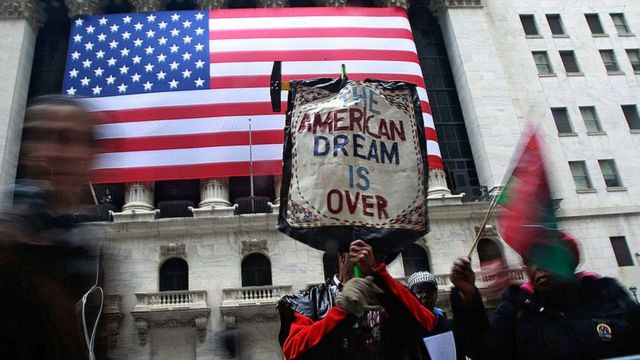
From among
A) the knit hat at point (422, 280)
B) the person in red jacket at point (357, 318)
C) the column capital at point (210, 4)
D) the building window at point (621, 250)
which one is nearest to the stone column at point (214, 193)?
the column capital at point (210, 4)

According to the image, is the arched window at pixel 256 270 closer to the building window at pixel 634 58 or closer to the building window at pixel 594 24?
the building window at pixel 594 24

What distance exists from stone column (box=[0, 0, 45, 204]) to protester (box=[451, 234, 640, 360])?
925 inches

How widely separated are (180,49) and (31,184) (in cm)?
2449

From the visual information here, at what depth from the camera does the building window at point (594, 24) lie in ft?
99.1

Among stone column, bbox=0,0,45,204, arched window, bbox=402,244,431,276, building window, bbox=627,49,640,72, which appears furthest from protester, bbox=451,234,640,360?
building window, bbox=627,49,640,72

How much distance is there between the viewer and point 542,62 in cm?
2919

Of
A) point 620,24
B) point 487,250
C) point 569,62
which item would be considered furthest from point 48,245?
point 620,24

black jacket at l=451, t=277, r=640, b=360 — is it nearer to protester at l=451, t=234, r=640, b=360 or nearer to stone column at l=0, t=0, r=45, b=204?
protester at l=451, t=234, r=640, b=360

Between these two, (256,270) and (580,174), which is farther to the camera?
(580,174)

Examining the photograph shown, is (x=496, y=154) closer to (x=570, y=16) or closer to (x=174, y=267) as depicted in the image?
(x=570, y=16)

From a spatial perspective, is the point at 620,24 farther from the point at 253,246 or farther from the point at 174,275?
the point at 174,275

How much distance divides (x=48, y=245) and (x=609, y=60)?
33.9 metres

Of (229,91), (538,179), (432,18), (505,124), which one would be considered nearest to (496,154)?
(505,124)

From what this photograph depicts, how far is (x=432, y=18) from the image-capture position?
31.2 metres
